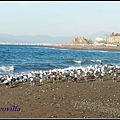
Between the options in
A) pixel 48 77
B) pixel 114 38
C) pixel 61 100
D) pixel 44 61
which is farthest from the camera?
pixel 114 38

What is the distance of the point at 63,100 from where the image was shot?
13180mm

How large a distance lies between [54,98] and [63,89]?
8.16 ft

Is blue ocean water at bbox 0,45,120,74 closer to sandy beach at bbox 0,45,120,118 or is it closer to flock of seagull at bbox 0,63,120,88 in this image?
flock of seagull at bbox 0,63,120,88

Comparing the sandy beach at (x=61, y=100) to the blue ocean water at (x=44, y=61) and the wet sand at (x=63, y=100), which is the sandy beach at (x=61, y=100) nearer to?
the wet sand at (x=63, y=100)

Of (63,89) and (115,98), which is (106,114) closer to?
(115,98)

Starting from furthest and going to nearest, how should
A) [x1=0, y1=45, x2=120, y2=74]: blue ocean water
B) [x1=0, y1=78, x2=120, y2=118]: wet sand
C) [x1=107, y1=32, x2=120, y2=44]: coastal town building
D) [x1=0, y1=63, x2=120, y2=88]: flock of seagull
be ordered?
1. [x1=107, y1=32, x2=120, y2=44]: coastal town building
2. [x1=0, y1=45, x2=120, y2=74]: blue ocean water
3. [x1=0, y1=63, x2=120, y2=88]: flock of seagull
4. [x1=0, y1=78, x2=120, y2=118]: wet sand

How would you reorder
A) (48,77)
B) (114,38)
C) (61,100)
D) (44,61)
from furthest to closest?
(114,38), (44,61), (48,77), (61,100)

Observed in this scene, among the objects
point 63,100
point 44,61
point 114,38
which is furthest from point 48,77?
point 114,38

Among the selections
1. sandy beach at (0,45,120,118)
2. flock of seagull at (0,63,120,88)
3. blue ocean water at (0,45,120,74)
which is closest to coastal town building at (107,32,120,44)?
blue ocean water at (0,45,120,74)

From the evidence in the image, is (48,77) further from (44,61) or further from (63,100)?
(44,61)

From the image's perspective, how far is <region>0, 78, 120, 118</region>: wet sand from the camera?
10883 mm

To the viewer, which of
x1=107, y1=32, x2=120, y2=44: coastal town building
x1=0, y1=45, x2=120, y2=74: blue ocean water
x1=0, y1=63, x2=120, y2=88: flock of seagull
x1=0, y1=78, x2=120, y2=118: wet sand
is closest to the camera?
x1=0, y1=78, x2=120, y2=118: wet sand

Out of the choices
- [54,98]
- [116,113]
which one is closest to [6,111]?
[54,98]

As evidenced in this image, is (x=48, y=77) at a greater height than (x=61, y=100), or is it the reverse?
(x=48, y=77)
